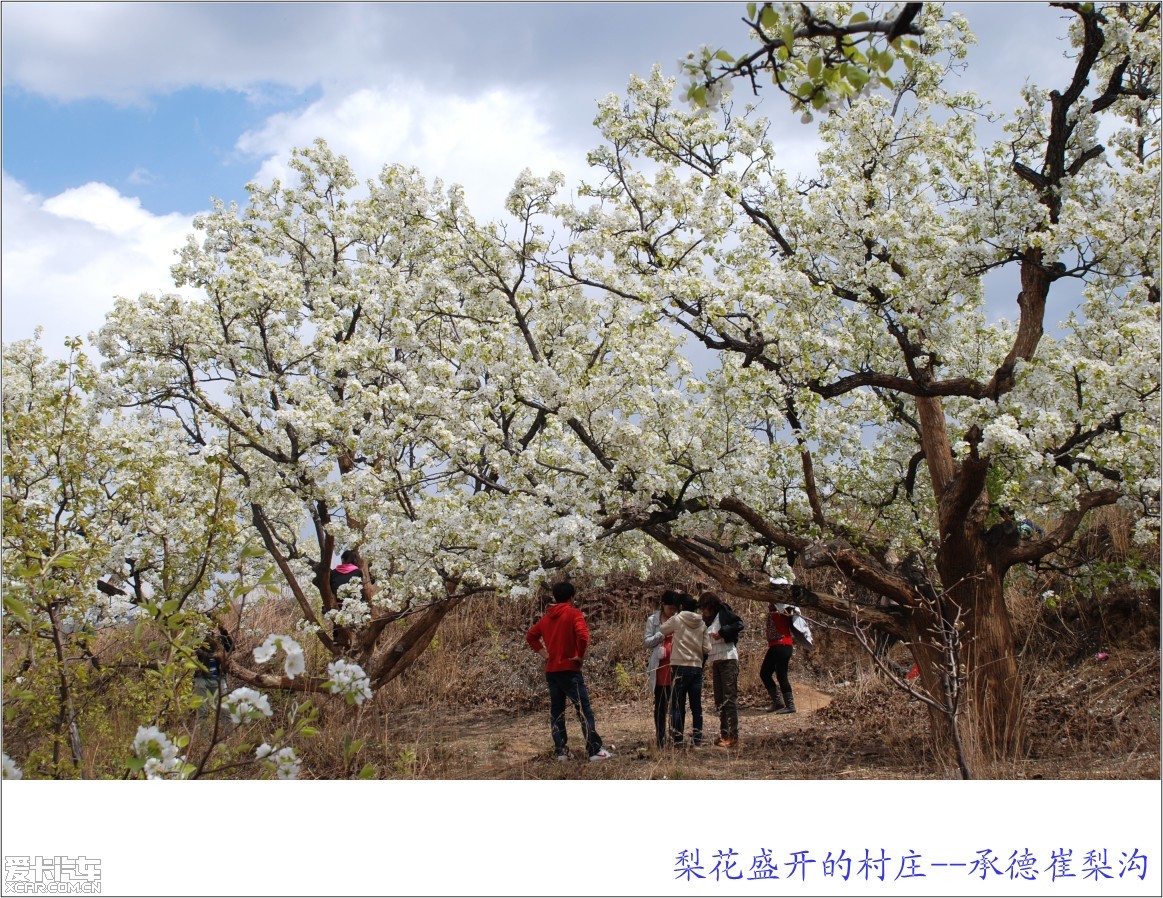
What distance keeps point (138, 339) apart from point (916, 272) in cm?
702

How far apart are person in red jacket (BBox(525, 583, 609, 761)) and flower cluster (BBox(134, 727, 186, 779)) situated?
4.87m

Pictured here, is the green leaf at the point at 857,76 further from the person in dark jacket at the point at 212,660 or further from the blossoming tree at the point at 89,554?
the person in dark jacket at the point at 212,660

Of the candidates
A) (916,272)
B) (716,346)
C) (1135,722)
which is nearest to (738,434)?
→ (716,346)

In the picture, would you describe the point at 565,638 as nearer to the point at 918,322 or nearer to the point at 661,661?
the point at 661,661

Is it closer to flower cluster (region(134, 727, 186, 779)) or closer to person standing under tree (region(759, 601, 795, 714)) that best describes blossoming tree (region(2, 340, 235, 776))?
flower cluster (region(134, 727, 186, 779))

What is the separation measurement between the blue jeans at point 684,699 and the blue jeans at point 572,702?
785mm

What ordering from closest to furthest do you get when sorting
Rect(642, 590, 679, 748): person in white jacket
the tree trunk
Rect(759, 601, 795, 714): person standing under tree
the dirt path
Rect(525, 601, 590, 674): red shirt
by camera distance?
the tree trunk, the dirt path, Rect(525, 601, 590, 674): red shirt, Rect(642, 590, 679, 748): person in white jacket, Rect(759, 601, 795, 714): person standing under tree

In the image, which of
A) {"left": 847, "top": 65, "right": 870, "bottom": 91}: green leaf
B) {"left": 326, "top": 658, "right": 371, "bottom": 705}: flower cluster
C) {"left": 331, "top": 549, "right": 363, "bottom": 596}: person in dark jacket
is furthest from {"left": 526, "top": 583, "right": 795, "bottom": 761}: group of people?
{"left": 847, "top": 65, "right": 870, "bottom": 91}: green leaf

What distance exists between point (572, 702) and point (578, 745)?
5.06 feet

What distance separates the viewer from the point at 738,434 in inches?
313

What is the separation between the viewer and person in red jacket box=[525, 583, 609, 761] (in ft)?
27.4

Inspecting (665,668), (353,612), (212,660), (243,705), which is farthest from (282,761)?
(212,660)

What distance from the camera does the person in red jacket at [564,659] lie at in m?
Answer: 8.34

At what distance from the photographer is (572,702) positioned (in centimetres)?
830
